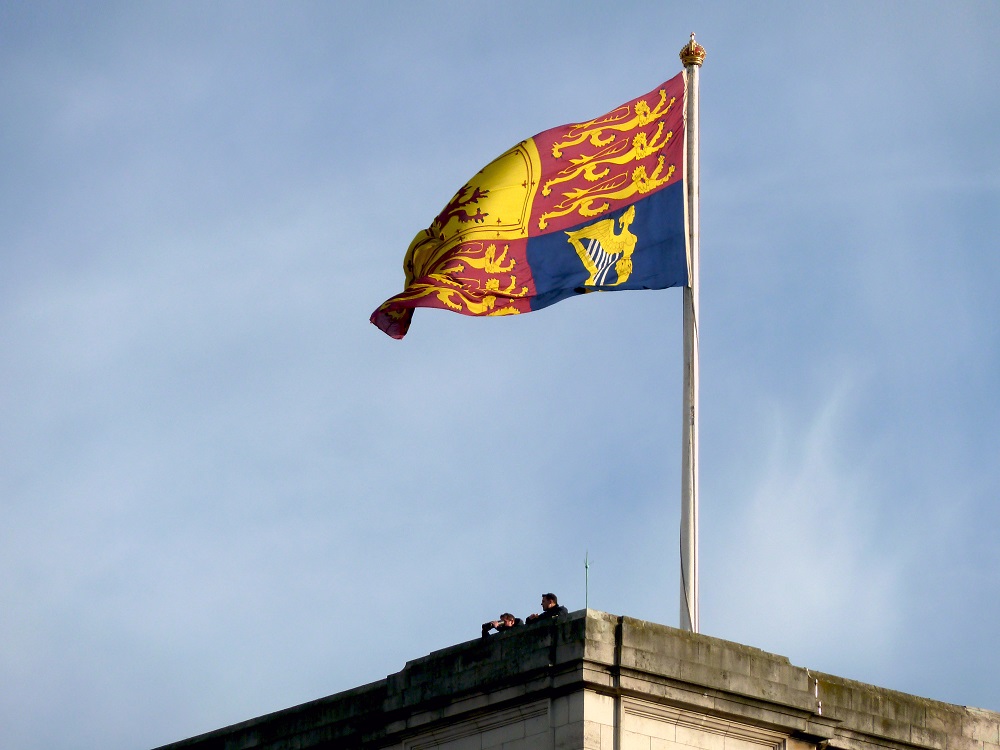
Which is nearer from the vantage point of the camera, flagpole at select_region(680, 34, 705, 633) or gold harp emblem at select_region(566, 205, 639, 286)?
flagpole at select_region(680, 34, 705, 633)

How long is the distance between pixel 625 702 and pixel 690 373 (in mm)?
7233

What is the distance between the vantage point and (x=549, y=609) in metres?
37.2

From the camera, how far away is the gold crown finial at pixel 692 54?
44.0 m

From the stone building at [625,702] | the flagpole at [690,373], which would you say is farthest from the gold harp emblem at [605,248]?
the stone building at [625,702]

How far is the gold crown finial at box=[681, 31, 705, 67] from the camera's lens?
43969mm

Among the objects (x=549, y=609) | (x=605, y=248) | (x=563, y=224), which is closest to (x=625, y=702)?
(x=549, y=609)

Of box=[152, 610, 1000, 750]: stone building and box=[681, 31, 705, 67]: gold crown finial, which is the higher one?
box=[681, 31, 705, 67]: gold crown finial

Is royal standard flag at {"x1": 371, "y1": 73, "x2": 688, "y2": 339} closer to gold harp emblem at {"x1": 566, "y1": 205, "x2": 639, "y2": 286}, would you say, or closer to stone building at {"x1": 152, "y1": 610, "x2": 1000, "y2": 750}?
gold harp emblem at {"x1": 566, "y1": 205, "x2": 639, "y2": 286}

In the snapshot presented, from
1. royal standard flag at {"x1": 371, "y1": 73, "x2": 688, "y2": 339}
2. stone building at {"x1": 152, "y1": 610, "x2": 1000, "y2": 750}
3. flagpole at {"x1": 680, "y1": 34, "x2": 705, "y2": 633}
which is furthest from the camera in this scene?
royal standard flag at {"x1": 371, "y1": 73, "x2": 688, "y2": 339}

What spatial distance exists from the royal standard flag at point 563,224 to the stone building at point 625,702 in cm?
753

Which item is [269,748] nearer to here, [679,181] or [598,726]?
[598,726]

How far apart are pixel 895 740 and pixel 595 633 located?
223 inches

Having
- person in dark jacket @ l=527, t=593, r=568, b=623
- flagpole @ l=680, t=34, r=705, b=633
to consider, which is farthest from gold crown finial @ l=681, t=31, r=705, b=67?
person in dark jacket @ l=527, t=593, r=568, b=623

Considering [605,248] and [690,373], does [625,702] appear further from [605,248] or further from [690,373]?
[605,248]
